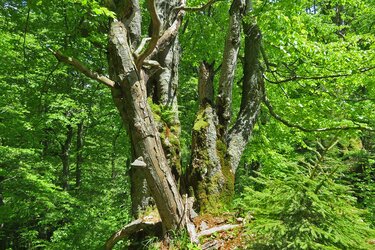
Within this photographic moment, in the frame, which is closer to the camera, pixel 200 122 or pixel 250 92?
pixel 200 122

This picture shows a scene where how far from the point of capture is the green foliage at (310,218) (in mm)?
2266

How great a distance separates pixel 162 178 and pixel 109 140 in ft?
39.4

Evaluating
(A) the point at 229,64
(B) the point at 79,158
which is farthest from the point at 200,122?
(B) the point at 79,158

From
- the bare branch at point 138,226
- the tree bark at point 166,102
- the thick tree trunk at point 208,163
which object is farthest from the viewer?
the thick tree trunk at point 208,163

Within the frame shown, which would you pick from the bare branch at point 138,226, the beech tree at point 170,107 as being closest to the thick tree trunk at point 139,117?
the beech tree at point 170,107

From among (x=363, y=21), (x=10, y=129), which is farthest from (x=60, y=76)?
(x=363, y=21)

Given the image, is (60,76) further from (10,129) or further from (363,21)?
(363,21)

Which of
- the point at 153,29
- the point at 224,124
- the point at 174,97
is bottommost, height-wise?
the point at 224,124

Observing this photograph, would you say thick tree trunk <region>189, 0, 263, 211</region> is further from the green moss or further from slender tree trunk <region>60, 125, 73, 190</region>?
slender tree trunk <region>60, 125, 73, 190</region>

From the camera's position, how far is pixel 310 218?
7.84 feet

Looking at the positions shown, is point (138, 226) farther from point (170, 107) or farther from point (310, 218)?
point (310, 218)

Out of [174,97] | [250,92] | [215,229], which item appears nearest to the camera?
[215,229]

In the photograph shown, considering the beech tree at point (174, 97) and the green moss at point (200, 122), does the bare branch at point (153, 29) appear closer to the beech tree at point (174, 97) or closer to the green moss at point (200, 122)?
the beech tree at point (174, 97)

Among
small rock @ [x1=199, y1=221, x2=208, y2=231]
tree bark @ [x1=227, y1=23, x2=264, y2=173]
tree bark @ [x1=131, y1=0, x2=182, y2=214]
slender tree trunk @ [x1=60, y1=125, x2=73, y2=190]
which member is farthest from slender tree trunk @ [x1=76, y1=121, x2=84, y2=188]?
small rock @ [x1=199, y1=221, x2=208, y2=231]
